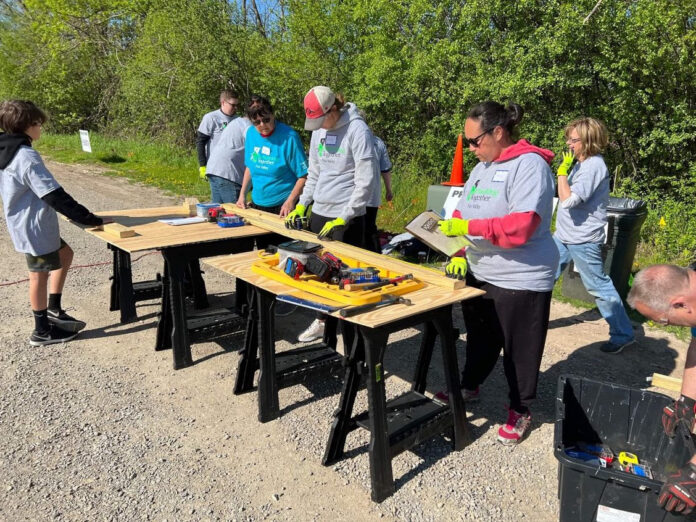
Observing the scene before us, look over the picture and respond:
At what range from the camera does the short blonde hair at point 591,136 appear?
3896mm

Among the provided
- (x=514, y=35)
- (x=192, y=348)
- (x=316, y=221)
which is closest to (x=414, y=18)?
(x=514, y=35)

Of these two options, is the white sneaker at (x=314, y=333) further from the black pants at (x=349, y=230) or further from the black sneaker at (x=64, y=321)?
the black sneaker at (x=64, y=321)

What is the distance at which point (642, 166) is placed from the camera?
8.91m

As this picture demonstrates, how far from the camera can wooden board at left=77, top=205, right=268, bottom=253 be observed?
3.64 meters

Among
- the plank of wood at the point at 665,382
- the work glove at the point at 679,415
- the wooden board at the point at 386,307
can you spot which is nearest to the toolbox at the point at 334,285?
the wooden board at the point at 386,307

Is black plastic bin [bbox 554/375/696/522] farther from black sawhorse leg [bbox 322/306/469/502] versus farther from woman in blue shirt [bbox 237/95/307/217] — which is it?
woman in blue shirt [bbox 237/95/307/217]

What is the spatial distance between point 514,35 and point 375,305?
8077mm

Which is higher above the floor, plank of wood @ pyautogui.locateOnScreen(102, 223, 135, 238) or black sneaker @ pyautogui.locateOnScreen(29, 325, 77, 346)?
plank of wood @ pyautogui.locateOnScreen(102, 223, 135, 238)

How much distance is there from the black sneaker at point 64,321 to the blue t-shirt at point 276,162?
188 cm

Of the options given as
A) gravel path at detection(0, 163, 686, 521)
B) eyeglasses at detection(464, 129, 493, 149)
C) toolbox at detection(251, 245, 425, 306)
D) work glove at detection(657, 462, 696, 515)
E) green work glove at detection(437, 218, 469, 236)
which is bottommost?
gravel path at detection(0, 163, 686, 521)

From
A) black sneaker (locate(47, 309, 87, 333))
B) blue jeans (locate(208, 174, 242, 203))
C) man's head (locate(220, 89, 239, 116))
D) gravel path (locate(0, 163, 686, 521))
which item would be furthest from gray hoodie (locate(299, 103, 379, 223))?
man's head (locate(220, 89, 239, 116))

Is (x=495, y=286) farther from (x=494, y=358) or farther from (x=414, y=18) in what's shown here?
(x=414, y=18)

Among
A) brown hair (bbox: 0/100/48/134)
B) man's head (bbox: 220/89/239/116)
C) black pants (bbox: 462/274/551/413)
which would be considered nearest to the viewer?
black pants (bbox: 462/274/551/413)

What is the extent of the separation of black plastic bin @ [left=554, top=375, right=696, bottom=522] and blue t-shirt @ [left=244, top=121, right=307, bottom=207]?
2.85 metres
